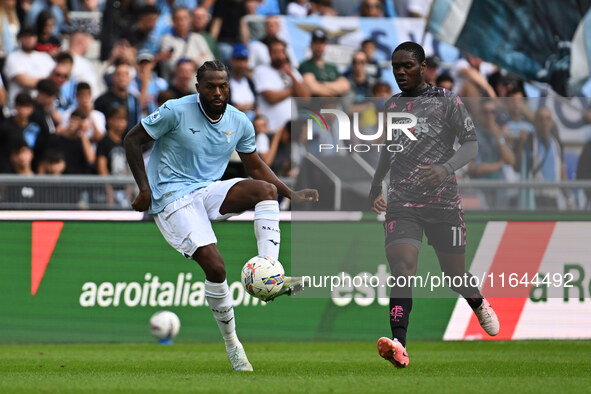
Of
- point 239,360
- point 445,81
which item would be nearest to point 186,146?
point 239,360

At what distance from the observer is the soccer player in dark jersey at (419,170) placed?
871cm

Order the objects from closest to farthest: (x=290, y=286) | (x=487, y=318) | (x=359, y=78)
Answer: (x=290, y=286) → (x=487, y=318) → (x=359, y=78)

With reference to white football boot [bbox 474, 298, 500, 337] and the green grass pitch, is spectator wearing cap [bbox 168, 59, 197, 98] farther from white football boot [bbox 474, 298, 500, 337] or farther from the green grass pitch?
white football boot [bbox 474, 298, 500, 337]

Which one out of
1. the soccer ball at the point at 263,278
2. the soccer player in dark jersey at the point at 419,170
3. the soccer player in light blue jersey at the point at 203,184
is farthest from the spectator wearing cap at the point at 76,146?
the soccer ball at the point at 263,278

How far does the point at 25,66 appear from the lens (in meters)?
15.7

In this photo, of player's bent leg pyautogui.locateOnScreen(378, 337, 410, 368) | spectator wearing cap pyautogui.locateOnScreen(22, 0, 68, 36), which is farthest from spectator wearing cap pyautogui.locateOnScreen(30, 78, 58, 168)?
player's bent leg pyautogui.locateOnScreen(378, 337, 410, 368)

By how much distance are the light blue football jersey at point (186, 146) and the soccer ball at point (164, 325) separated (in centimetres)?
370

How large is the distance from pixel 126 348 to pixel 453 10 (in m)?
6.27

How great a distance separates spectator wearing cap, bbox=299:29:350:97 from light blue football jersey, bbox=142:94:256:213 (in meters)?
7.53

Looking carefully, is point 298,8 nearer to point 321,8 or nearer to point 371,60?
point 321,8

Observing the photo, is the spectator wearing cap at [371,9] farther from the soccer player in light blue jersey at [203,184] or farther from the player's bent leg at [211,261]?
the player's bent leg at [211,261]

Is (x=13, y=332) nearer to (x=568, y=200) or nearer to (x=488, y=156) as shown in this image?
(x=488, y=156)

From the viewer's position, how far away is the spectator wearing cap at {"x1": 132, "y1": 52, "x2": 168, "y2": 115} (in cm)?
1611

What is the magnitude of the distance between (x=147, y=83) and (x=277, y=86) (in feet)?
A: 6.38
